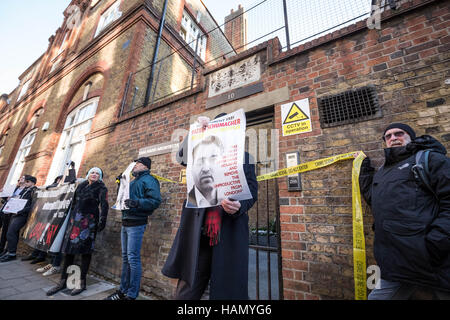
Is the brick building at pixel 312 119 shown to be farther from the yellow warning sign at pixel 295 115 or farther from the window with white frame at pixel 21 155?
the window with white frame at pixel 21 155

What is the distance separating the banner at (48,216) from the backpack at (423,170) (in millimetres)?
4918

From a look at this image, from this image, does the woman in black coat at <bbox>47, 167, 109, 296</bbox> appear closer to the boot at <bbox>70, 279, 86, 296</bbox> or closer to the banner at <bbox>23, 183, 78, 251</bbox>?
the boot at <bbox>70, 279, 86, 296</bbox>

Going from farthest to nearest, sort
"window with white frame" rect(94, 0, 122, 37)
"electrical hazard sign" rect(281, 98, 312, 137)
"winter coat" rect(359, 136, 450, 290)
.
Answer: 1. "window with white frame" rect(94, 0, 122, 37)
2. "electrical hazard sign" rect(281, 98, 312, 137)
3. "winter coat" rect(359, 136, 450, 290)

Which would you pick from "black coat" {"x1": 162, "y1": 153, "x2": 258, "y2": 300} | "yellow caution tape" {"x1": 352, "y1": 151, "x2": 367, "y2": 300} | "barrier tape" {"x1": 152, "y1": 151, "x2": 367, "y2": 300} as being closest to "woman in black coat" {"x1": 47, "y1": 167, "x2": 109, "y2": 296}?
"black coat" {"x1": 162, "y1": 153, "x2": 258, "y2": 300}

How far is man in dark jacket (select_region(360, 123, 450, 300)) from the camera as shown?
49.8 inches

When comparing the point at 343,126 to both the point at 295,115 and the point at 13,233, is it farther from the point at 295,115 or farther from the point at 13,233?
the point at 13,233

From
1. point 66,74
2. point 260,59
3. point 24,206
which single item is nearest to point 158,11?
point 66,74

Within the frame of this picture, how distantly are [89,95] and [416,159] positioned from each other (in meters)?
8.73

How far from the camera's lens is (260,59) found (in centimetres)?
330

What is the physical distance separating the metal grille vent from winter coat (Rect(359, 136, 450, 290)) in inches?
27.8

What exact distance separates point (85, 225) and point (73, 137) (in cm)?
556

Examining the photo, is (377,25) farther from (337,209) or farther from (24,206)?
(24,206)

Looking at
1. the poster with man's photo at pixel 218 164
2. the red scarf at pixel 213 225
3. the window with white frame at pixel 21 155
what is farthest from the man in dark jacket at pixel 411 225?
the window with white frame at pixel 21 155

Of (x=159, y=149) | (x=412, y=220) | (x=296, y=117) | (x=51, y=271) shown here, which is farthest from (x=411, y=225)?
(x=51, y=271)
